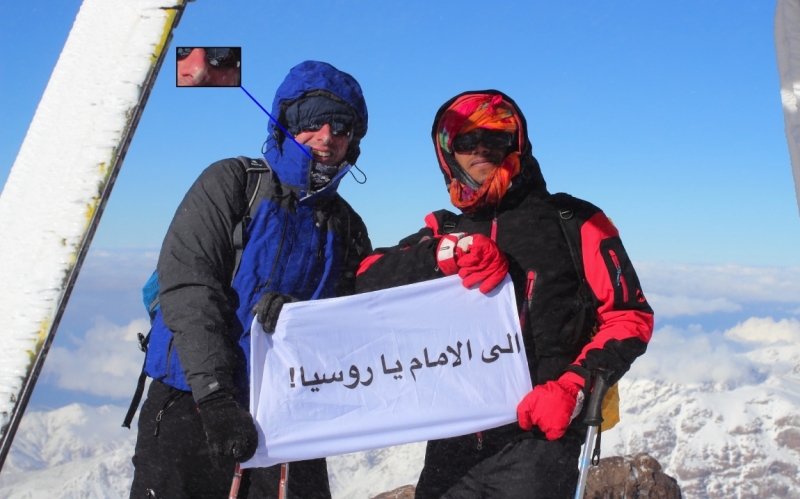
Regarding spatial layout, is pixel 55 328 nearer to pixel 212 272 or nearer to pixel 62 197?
pixel 62 197

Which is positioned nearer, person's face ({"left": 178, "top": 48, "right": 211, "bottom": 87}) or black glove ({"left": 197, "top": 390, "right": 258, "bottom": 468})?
person's face ({"left": 178, "top": 48, "right": 211, "bottom": 87})

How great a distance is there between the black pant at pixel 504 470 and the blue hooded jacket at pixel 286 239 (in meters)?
1.12

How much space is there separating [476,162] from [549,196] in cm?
45

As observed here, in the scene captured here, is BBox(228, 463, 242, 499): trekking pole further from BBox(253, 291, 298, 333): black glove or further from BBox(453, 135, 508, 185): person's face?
BBox(453, 135, 508, 185): person's face

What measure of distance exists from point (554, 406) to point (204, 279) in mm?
1723

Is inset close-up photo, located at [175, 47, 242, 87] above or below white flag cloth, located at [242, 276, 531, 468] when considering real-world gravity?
above

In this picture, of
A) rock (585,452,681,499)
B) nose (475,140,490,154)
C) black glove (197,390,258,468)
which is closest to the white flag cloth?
black glove (197,390,258,468)

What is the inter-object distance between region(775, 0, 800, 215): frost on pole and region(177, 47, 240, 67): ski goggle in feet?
7.09

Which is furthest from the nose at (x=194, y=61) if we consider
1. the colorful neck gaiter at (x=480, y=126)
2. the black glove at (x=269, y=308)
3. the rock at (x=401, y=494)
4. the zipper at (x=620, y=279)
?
the rock at (x=401, y=494)

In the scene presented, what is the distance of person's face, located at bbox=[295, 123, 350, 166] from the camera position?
338cm

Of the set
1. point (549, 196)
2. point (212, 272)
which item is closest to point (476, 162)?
point (549, 196)

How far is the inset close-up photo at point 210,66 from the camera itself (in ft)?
7.16

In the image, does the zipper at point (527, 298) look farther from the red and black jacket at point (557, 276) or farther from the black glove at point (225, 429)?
the black glove at point (225, 429)

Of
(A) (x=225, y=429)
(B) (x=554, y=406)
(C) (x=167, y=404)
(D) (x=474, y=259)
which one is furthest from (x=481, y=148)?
(C) (x=167, y=404)
